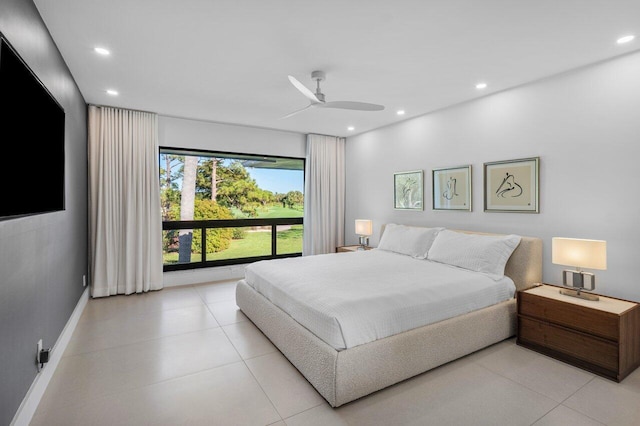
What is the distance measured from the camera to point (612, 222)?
278 cm

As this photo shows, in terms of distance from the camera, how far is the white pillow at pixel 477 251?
323cm

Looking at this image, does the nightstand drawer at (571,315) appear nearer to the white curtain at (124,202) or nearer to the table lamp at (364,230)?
the table lamp at (364,230)

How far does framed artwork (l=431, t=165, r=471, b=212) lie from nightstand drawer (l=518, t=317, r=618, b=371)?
160 centimetres

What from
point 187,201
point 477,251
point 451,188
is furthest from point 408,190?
point 187,201

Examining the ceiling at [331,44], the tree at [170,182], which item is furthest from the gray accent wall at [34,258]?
the tree at [170,182]

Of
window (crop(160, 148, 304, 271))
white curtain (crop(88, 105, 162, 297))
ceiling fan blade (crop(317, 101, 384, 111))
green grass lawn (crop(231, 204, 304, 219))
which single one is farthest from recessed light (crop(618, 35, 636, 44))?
green grass lawn (crop(231, 204, 304, 219))

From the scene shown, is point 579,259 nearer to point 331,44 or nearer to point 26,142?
point 331,44

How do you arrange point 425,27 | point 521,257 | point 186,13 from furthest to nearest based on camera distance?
point 521,257
point 425,27
point 186,13

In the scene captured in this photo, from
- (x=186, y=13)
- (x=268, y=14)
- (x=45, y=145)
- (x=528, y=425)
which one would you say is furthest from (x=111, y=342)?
(x=528, y=425)

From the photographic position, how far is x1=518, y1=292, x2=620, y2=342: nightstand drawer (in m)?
2.32

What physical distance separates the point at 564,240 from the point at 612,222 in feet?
1.66

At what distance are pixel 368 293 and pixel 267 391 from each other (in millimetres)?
1021

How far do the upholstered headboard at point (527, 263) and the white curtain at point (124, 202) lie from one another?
15.0 feet

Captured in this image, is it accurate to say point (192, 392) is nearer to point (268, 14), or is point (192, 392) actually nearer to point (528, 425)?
point (528, 425)
